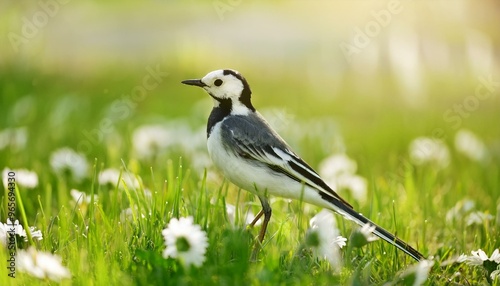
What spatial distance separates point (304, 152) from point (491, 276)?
3.35 metres

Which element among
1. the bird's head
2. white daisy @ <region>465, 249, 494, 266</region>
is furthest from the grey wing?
white daisy @ <region>465, 249, 494, 266</region>

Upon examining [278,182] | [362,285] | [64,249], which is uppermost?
[278,182]

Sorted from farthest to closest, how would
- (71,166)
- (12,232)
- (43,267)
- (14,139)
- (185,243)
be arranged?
(14,139) → (71,166) → (12,232) → (185,243) → (43,267)

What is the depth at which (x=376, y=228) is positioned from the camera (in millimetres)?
3559

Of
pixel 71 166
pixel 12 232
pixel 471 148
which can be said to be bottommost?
pixel 12 232

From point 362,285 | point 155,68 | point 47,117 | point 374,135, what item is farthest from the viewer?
point 155,68

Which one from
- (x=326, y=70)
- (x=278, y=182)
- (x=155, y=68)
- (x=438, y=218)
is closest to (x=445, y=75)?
(x=326, y=70)

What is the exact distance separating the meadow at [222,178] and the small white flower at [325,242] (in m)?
0.03

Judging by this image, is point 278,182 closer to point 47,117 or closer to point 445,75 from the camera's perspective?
point 47,117

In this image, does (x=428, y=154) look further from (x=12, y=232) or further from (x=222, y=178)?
(x=12, y=232)

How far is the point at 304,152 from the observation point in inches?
265

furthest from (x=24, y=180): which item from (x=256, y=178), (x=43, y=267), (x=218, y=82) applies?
(x=43, y=267)

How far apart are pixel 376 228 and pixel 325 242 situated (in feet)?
1.63

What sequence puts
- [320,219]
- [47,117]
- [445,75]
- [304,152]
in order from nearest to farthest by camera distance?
[320,219], [304,152], [47,117], [445,75]
